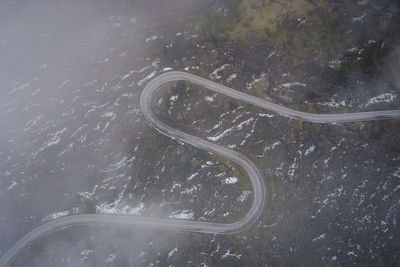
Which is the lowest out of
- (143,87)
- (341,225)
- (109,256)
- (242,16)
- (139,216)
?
(341,225)

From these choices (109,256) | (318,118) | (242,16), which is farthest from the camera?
(242,16)

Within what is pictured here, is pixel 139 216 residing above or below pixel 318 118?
below

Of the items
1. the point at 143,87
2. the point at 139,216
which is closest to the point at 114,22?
the point at 143,87

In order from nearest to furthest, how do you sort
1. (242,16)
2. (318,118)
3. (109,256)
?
1. (109,256)
2. (318,118)
3. (242,16)

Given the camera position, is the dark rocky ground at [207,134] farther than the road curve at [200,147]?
No

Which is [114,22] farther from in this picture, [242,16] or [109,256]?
[109,256]

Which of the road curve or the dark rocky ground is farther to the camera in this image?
the road curve

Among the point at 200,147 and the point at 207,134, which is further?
the point at 207,134

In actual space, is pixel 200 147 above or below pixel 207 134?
below
